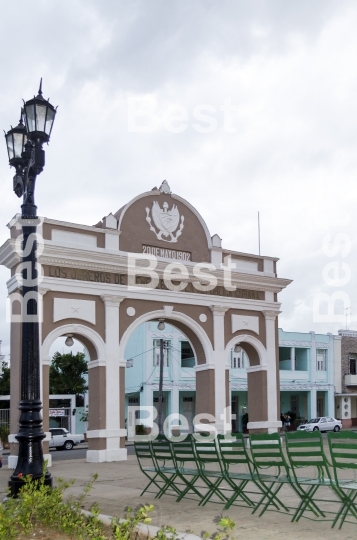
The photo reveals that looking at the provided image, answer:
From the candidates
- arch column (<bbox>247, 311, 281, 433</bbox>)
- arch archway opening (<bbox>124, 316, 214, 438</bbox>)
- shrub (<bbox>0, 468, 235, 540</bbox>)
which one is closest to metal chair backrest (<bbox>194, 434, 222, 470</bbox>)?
shrub (<bbox>0, 468, 235, 540</bbox>)

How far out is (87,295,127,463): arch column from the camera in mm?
17500

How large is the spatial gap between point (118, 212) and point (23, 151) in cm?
896

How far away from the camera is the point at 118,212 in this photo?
1900 cm

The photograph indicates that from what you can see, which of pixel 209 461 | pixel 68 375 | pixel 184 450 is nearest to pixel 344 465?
pixel 209 461

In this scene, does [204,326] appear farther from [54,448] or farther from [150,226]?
[54,448]

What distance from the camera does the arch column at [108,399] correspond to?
17.5m

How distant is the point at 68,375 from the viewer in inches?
1597

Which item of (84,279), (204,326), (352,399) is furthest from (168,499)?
(352,399)

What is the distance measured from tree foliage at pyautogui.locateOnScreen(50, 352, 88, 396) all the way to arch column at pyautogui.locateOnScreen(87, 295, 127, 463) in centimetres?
2252

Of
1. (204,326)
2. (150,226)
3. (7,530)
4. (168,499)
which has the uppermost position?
(150,226)

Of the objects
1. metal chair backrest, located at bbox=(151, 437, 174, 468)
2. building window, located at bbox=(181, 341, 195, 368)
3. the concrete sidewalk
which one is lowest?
the concrete sidewalk

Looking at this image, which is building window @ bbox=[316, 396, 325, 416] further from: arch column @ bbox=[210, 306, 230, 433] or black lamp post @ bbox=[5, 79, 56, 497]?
black lamp post @ bbox=[5, 79, 56, 497]

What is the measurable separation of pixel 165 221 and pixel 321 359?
25.5 metres

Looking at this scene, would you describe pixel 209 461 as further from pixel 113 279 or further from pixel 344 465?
pixel 113 279
